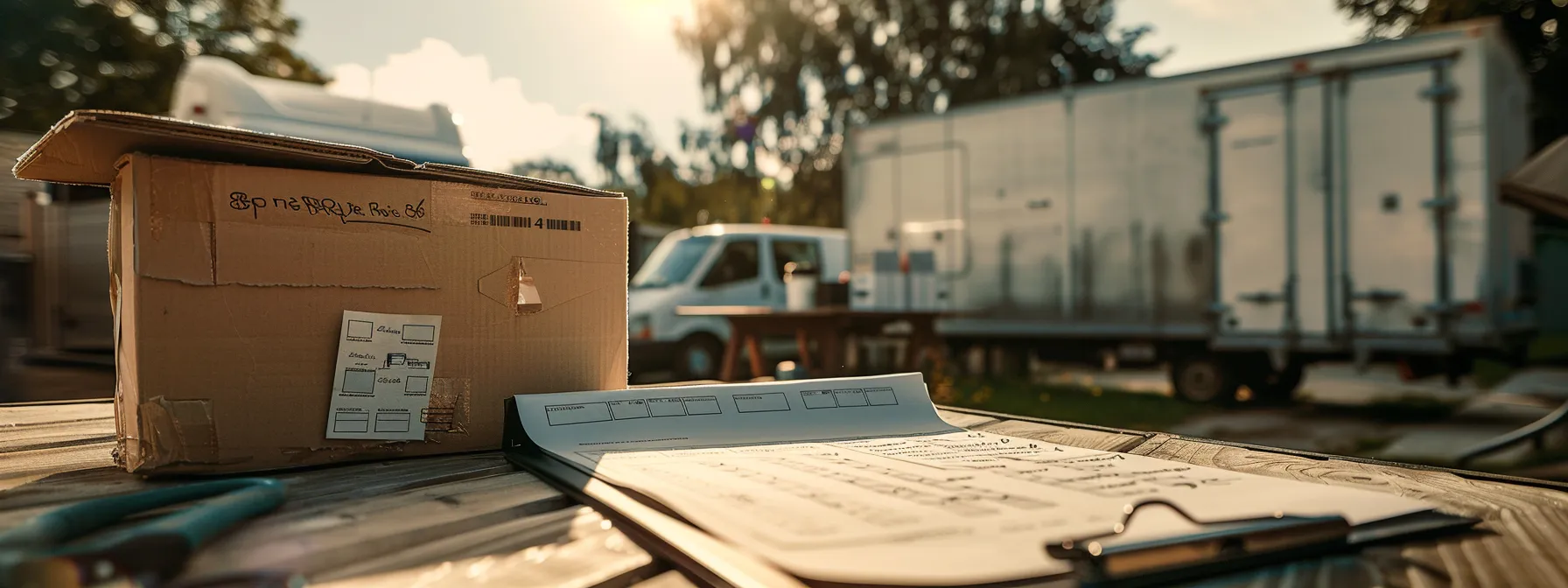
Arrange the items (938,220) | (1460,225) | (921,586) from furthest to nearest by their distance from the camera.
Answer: (938,220), (1460,225), (921,586)

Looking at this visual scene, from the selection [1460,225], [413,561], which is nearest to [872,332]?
[1460,225]

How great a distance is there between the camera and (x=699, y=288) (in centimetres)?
827

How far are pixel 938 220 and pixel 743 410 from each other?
7202 mm

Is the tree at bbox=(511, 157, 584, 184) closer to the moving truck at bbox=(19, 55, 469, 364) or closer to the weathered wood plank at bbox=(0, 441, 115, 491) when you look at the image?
the moving truck at bbox=(19, 55, 469, 364)

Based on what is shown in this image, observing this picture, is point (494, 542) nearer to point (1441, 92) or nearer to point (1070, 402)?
point (1070, 402)

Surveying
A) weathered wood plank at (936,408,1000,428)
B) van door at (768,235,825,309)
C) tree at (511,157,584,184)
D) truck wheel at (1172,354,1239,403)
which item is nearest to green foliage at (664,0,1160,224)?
tree at (511,157,584,184)

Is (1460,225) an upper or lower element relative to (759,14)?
lower

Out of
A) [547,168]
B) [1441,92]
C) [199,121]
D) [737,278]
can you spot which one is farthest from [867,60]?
[199,121]

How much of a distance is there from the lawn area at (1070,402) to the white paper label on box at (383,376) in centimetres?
487

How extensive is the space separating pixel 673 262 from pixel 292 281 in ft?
24.5

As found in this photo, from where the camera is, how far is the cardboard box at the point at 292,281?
36.6 inches

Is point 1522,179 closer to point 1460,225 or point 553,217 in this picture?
point 1460,225

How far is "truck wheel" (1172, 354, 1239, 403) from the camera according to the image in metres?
7.02

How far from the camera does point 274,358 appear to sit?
100 centimetres
